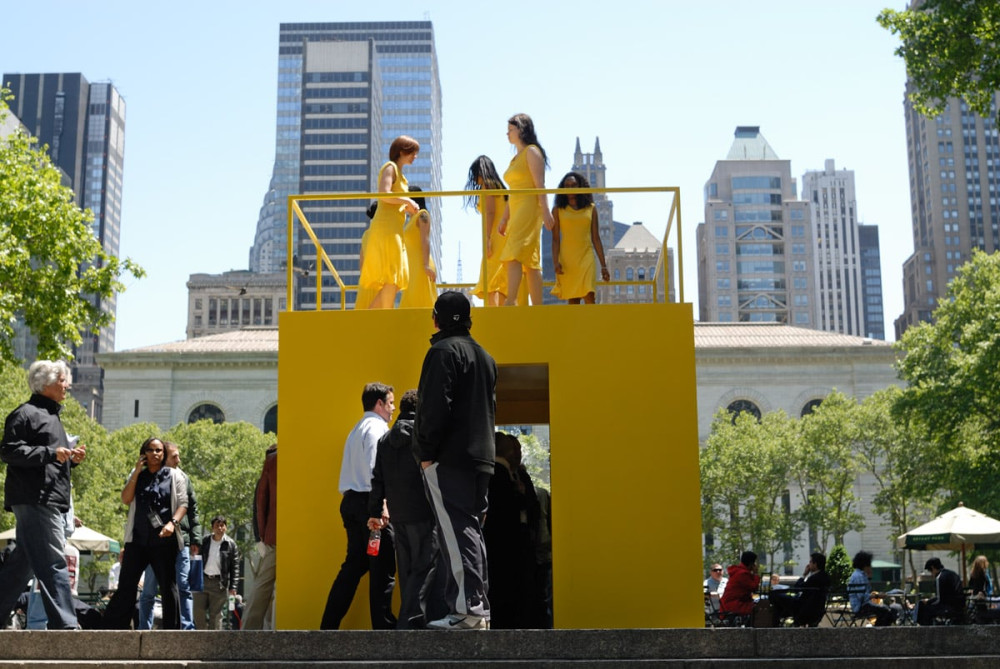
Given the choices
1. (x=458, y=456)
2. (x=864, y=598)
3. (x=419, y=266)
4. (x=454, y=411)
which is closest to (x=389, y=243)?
(x=419, y=266)

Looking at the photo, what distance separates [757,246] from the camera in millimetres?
185000

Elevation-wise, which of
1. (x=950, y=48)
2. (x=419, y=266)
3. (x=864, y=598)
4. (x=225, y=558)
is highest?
(x=950, y=48)

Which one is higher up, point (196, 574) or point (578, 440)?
point (578, 440)

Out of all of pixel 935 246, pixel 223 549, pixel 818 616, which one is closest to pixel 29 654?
pixel 223 549

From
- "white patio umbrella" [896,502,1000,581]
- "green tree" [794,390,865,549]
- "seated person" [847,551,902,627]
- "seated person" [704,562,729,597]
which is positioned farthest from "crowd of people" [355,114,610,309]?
"green tree" [794,390,865,549]

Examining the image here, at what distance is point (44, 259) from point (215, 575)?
40.0 feet

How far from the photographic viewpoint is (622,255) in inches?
6978

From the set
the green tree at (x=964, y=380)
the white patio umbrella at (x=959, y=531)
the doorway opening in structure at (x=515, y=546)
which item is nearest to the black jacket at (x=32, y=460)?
the doorway opening in structure at (x=515, y=546)

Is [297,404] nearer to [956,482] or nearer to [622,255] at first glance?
[956,482]

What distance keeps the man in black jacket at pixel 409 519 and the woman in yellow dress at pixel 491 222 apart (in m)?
2.40

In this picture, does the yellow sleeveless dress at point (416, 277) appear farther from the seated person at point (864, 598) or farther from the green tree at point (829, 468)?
the green tree at point (829, 468)

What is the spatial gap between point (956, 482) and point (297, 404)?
32017 millimetres

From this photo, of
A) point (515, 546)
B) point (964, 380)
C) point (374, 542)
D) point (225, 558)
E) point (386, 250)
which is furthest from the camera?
point (964, 380)

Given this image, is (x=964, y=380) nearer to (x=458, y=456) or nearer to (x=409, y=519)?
(x=409, y=519)
